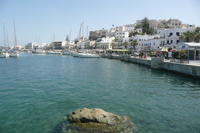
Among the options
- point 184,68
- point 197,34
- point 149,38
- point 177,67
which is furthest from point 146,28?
point 184,68

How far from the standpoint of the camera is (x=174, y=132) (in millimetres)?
8398

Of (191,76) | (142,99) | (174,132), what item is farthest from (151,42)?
(174,132)

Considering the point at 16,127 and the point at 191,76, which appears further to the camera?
the point at 191,76

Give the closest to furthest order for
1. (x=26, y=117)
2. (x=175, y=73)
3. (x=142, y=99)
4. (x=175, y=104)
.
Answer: (x=26, y=117) → (x=175, y=104) → (x=142, y=99) → (x=175, y=73)

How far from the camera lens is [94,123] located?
8.70m

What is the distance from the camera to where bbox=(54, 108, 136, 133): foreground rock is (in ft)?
26.9

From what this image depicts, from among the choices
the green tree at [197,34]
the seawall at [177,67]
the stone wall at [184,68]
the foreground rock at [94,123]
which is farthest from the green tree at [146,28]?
the foreground rock at [94,123]

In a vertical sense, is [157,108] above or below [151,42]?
below

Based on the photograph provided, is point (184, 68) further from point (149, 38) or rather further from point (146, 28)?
point (146, 28)

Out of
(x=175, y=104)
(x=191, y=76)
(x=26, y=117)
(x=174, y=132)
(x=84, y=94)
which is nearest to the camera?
(x=174, y=132)

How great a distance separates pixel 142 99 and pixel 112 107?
344 centimetres

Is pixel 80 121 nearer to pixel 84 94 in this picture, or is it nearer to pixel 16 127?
pixel 16 127

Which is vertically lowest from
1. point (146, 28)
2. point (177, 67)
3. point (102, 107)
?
point (102, 107)

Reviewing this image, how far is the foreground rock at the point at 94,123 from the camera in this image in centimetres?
820
